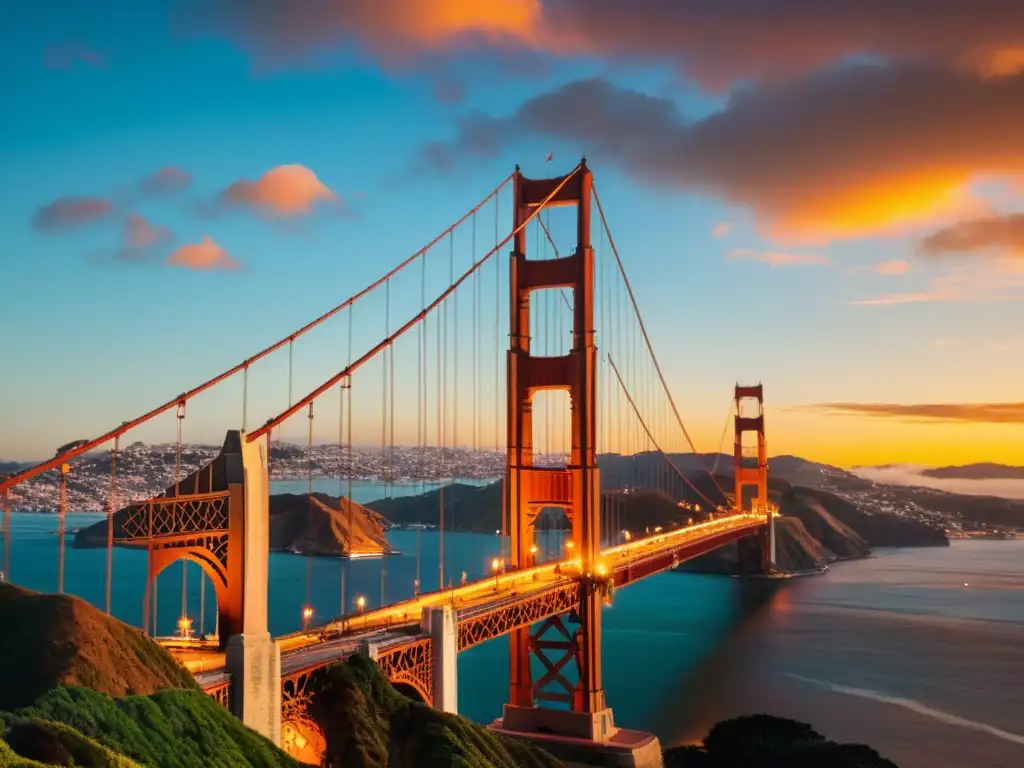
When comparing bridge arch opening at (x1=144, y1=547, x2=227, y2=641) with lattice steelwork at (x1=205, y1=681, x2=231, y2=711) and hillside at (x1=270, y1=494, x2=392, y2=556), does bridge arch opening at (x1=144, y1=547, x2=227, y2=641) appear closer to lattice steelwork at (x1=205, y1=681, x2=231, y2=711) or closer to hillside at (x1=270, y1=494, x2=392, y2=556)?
lattice steelwork at (x1=205, y1=681, x2=231, y2=711)

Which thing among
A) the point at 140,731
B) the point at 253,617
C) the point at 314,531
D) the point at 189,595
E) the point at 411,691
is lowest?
the point at 189,595

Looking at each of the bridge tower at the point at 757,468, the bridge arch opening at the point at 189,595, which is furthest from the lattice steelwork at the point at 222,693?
the bridge tower at the point at 757,468

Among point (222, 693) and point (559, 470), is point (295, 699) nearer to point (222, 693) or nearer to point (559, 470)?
point (222, 693)

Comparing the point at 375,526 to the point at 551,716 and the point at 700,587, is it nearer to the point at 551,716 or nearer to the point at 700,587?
the point at 700,587

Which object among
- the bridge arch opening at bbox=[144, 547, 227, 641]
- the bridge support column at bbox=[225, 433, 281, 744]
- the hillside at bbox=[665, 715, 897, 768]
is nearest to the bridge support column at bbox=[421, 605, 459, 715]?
the bridge arch opening at bbox=[144, 547, 227, 641]

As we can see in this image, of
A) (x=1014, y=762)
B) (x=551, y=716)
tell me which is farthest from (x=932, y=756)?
(x=551, y=716)

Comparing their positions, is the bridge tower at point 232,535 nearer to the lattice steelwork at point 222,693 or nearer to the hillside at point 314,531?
the lattice steelwork at point 222,693

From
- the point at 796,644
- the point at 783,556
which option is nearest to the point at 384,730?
the point at 796,644

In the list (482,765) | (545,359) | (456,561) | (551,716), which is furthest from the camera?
(456,561)
